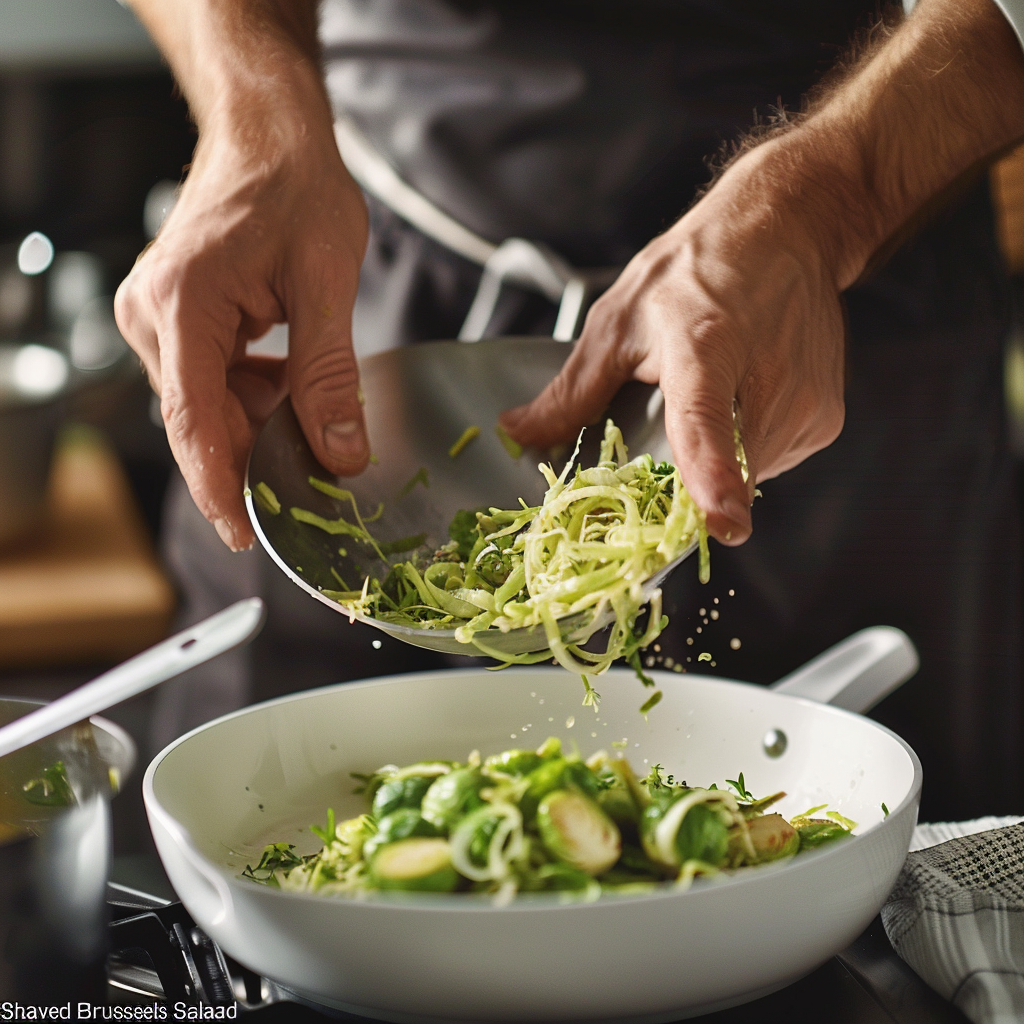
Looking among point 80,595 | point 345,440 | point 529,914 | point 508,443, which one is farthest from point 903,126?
point 80,595

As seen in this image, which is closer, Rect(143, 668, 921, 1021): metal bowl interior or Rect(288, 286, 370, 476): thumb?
Rect(143, 668, 921, 1021): metal bowl interior

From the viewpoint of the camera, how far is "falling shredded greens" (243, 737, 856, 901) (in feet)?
1.65

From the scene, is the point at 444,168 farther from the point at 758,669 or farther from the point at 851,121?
the point at 758,669

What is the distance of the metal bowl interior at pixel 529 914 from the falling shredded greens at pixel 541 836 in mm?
28

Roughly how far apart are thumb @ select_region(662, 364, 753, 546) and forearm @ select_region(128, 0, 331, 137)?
0.38 metres

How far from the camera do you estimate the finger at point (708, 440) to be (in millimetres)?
617

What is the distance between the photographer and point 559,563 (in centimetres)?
73

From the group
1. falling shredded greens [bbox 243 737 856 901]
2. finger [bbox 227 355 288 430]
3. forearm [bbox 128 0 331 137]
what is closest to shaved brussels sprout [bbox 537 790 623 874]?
falling shredded greens [bbox 243 737 856 901]

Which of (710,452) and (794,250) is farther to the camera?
(794,250)

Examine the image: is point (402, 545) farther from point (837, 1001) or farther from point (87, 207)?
point (87, 207)

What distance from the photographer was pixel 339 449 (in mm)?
802

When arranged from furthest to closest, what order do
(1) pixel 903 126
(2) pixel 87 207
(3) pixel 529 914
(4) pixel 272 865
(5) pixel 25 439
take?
(2) pixel 87 207 < (5) pixel 25 439 < (1) pixel 903 126 < (4) pixel 272 865 < (3) pixel 529 914

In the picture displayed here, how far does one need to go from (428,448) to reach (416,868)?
0.41 m

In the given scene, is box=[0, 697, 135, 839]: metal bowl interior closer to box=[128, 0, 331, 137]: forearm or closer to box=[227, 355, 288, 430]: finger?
box=[227, 355, 288, 430]: finger
